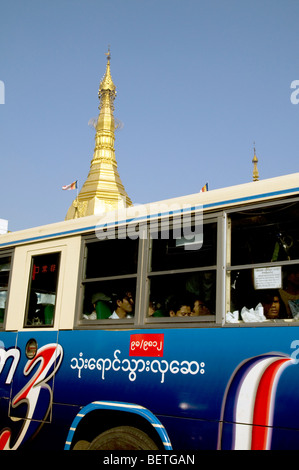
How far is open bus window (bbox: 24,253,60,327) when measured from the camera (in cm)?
541

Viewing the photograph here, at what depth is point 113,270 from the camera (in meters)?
5.10

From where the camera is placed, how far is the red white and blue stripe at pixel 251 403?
360cm

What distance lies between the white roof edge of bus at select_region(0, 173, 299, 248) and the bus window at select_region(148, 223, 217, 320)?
0.85ft

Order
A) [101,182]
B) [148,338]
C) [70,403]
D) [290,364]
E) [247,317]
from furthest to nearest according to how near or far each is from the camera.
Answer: [101,182] < [70,403] < [148,338] < [247,317] < [290,364]

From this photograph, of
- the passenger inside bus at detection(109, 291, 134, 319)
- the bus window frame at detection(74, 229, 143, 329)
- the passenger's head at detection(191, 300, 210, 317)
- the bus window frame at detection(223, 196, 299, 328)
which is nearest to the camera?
the bus window frame at detection(223, 196, 299, 328)

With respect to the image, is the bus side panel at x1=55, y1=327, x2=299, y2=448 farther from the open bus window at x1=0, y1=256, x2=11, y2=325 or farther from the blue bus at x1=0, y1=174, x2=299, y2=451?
the open bus window at x1=0, y1=256, x2=11, y2=325

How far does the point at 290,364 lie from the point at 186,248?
147 cm

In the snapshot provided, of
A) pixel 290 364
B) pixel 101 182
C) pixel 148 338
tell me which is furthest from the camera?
pixel 101 182

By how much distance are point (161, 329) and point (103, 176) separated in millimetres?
35463

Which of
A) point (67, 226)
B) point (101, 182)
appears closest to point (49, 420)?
point (67, 226)

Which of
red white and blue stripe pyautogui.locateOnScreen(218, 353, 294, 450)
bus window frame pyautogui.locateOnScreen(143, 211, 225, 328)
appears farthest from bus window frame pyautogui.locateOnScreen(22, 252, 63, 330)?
red white and blue stripe pyautogui.locateOnScreen(218, 353, 294, 450)

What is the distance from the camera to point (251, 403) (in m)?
3.71

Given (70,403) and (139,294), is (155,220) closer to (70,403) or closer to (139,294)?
(139,294)

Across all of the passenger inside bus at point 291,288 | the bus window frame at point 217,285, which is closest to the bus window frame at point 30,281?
the bus window frame at point 217,285
